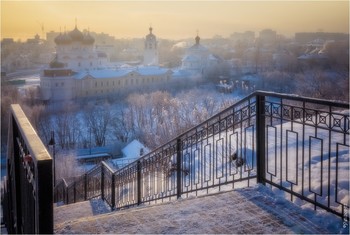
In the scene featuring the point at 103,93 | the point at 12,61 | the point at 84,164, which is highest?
the point at 12,61

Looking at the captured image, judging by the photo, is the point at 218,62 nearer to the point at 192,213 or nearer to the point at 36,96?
the point at 36,96

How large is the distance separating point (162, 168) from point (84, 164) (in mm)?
20401

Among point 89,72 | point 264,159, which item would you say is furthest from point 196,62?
point 264,159

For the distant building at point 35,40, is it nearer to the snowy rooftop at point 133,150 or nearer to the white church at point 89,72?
the white church at point 89,72

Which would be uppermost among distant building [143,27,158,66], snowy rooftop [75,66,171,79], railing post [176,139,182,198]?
distant building [143,27,158,66]

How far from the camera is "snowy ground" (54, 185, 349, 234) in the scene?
3.47 m

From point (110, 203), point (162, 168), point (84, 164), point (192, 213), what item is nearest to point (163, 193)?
point (162, 168)

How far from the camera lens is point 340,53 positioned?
35.8 metres

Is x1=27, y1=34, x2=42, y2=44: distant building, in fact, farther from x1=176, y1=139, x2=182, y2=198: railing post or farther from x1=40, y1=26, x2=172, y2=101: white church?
x1=176, y1=139, x2=182, y2=198: railing post

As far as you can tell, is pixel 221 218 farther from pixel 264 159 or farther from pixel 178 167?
Answer: pixel 178 167

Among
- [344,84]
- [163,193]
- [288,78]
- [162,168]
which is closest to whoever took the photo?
[163,193]

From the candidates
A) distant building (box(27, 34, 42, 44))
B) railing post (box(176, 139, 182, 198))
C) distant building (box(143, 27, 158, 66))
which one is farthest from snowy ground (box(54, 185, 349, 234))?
distant building (box(27, 34, 42, 44))

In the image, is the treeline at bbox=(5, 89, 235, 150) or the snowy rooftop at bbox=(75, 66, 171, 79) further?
the snowy rooftop at bbox=(75, 66, 171, 79)

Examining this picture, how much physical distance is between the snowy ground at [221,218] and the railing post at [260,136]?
0.28 m
